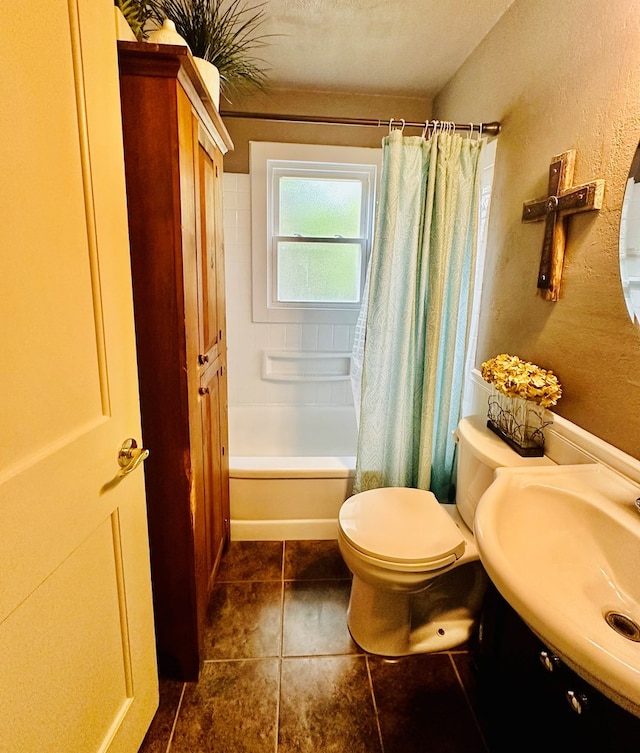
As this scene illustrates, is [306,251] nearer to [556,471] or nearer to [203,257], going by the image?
[203,257]

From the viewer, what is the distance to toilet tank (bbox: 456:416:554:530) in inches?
50.5

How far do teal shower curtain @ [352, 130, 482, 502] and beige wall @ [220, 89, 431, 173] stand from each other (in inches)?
35.6

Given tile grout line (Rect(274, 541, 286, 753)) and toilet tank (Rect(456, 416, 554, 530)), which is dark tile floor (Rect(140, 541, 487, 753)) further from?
toilet tank (Rect(456, 416, 554, 530))

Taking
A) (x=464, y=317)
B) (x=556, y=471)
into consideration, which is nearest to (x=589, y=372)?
(x=556, y=471)

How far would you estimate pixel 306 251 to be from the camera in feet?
8.73

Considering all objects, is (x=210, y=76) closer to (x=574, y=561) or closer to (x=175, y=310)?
(x=175, y=310)

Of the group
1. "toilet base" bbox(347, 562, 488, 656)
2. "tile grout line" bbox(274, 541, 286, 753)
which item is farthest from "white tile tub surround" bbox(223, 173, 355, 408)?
"toilet base" bbox(347, 562, 488, 656)

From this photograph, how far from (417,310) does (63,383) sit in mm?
1441

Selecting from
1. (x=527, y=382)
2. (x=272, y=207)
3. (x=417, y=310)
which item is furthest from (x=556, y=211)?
(x=272, y=207)

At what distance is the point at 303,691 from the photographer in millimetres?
1354

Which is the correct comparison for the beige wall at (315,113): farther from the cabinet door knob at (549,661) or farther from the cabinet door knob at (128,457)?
the cabinet door knob at (549,661)

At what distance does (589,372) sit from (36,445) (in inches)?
52.5

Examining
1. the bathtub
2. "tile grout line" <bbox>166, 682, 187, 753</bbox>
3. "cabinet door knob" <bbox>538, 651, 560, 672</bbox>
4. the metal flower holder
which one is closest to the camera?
"cabinet door knob" <bbox>538, 651, 560, 672</bbox>

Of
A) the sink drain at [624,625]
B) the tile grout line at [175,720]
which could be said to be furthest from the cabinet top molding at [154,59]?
the tile grout line at [175,720]
